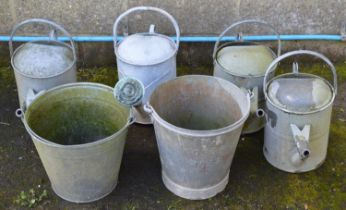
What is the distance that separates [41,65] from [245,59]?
1.32 m

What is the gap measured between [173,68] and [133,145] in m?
0.58

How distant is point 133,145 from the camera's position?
11.0 feet

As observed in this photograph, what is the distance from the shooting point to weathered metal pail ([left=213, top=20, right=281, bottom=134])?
10.6 feet

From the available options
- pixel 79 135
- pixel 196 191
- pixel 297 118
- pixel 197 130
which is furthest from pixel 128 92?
pixel 297 118

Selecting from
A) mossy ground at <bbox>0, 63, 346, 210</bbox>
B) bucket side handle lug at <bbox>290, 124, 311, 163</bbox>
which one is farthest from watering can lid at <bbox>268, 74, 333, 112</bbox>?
mossy ground at <bbox>0, 63, 346, 210</bbox>

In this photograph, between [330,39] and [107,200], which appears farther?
[330,39]

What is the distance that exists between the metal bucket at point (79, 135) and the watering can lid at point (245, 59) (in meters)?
0.82

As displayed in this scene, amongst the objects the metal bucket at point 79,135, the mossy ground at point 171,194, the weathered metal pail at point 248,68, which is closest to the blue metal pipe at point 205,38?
the weathered metal pail at point 248,68

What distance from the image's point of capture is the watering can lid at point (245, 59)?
129 inches

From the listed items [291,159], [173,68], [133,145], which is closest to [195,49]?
[173,68]

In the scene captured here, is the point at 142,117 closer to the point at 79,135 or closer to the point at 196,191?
the point at 79,135

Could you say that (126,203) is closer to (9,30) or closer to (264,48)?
(264,48)

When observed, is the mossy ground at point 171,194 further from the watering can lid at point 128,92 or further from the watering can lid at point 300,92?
the watering can lid at point 128,92

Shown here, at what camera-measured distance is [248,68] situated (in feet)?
10.7
